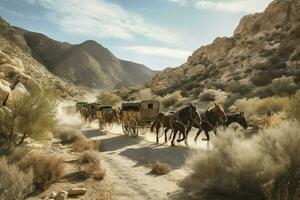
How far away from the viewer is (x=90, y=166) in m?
10.9

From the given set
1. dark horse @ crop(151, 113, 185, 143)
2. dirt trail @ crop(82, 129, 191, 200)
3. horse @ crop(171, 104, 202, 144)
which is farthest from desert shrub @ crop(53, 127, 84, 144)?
horse @ crop(171, 104, 202, 144)

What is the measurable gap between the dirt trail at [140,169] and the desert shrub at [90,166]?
0.32 m

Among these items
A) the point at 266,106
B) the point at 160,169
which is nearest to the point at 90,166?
the point at 160,169

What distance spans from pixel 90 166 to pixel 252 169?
5283mm

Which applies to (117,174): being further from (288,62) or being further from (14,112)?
(288,62)

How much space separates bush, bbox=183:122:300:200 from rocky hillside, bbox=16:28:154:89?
113m

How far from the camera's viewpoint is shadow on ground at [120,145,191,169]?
12891mm

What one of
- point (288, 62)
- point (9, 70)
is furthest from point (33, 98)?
point (288, 62)

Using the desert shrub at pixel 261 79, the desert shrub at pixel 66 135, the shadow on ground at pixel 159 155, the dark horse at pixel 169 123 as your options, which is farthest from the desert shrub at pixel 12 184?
the desert shrub at pixel 261 79

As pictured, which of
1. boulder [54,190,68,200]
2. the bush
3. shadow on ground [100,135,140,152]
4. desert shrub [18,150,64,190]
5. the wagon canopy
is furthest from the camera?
the wagon canopy

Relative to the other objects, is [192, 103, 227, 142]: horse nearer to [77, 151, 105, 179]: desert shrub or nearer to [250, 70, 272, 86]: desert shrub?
[77, 151, 105, 179]: desert shrub

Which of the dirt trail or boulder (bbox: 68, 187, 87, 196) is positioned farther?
the dirt trail

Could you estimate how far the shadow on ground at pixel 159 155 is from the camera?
1289 centimetres

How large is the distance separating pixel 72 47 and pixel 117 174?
437 ft
